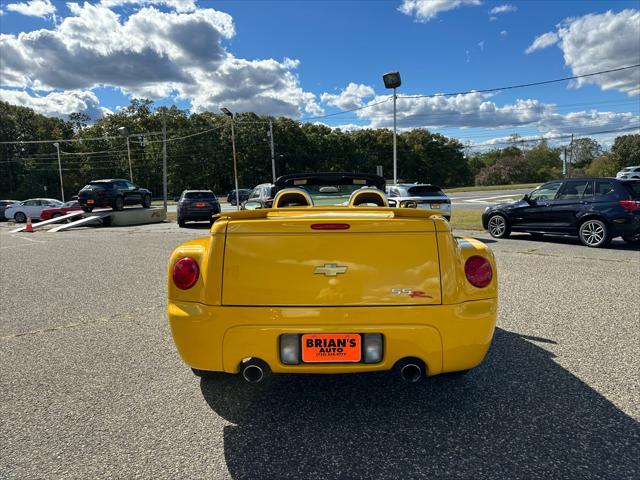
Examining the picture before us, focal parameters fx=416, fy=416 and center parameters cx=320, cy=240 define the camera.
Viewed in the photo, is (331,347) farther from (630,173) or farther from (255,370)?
(630,173)

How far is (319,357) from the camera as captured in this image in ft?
7.97

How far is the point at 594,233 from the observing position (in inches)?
381

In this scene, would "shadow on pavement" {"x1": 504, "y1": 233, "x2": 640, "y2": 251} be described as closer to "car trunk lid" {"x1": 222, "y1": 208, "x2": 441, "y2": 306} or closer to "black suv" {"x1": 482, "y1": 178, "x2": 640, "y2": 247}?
"black suv" {"x1": 482, "y1": 178, "x2": 640, "y2": 247}

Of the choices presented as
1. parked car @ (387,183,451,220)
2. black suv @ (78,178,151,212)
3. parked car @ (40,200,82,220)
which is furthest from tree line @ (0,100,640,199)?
parked car @ (387,183,451,220)

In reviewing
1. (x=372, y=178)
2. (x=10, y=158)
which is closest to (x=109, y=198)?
(x=372, y=178)

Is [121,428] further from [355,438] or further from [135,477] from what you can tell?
[355,438]

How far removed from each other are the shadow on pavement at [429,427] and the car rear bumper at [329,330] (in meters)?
0.39

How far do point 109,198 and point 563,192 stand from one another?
66.0ft

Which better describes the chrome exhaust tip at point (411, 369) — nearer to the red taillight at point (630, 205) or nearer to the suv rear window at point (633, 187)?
the red taillight at point (630, 205)

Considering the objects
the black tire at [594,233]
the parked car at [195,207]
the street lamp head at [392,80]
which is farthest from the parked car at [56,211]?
the black tire at [594,233]

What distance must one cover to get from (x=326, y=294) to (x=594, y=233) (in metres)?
9.65

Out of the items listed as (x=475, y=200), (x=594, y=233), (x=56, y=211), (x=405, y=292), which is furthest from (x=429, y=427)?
(x=475, y=200)

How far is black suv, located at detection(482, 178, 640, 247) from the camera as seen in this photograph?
367 inches

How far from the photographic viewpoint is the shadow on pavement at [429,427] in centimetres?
214
